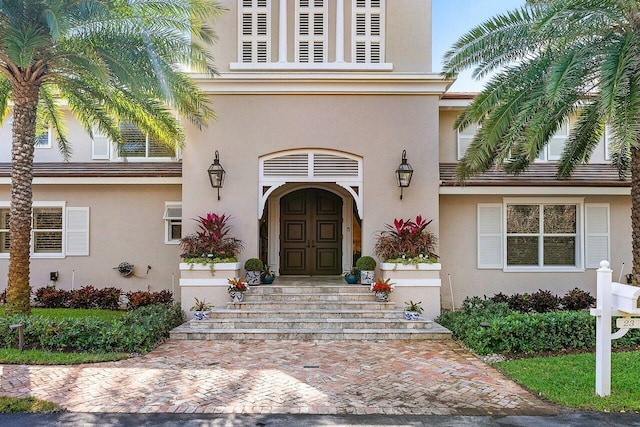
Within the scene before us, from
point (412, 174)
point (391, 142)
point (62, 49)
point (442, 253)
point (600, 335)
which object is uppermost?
point (62, 49)

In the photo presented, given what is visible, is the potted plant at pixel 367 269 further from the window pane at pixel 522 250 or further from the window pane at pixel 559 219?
the window pane at pixel 559 219

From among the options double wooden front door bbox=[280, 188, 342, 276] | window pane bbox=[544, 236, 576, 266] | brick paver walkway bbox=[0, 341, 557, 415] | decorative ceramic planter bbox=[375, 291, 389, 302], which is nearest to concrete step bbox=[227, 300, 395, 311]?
decorative ceramic planter bbox=[375, 291, 389, 302]

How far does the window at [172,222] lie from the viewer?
12.8 meters

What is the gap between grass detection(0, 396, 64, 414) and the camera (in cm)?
536

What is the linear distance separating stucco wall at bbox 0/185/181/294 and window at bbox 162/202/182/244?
0.53 feet

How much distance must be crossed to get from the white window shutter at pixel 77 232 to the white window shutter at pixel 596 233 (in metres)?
14.8

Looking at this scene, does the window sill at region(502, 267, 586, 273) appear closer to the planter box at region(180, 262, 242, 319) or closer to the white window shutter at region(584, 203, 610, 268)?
the white window shutter at region(584, 203, 610, 268)

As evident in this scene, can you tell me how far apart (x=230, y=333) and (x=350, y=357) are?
276 centimetres

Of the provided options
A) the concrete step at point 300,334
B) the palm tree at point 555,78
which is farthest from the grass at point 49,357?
the palm tree at point 555,78

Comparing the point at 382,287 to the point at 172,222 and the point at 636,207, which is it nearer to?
the point at 636,207

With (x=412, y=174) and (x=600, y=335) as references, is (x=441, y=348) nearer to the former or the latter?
(x=600, y=335)

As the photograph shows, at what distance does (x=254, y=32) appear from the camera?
452 inches

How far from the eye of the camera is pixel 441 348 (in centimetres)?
842

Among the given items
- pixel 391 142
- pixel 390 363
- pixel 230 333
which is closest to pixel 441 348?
pixel 390 363
